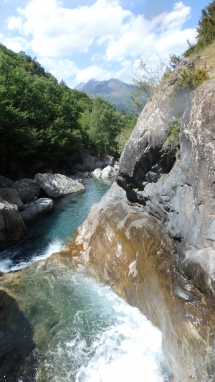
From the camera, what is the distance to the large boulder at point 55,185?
84.6 ft

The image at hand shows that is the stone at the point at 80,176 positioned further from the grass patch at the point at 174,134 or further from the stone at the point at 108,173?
the grass patch at the point at 174,134

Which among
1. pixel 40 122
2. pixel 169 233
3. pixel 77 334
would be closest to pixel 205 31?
pixel 169 233

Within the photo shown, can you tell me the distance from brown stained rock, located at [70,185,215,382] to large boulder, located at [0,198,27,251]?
14.6ft

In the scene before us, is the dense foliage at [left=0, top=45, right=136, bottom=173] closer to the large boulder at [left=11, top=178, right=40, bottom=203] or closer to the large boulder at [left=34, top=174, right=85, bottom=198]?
the large boulder at [left=34, top=174, right=85, bottom=198]

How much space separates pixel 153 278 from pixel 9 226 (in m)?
10.7

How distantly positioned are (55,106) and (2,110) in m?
18.2

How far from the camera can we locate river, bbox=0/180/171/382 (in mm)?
6797

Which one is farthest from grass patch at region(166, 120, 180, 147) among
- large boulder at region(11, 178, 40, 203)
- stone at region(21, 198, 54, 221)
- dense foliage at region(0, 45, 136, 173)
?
dense foliage at region(0, 45, 136, 173)

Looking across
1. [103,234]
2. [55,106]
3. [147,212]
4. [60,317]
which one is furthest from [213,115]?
[55,106]

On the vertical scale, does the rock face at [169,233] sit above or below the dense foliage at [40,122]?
below

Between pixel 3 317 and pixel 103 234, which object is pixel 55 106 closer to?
pixel 103 234

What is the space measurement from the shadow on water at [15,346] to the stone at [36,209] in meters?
10.6

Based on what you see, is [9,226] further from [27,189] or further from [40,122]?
[40,122]

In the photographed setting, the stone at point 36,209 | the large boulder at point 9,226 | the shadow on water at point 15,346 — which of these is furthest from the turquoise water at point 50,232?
the shadow on water at point 15,346
